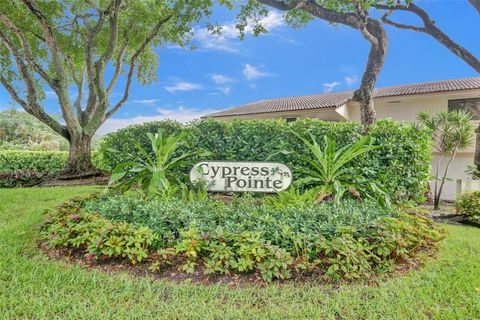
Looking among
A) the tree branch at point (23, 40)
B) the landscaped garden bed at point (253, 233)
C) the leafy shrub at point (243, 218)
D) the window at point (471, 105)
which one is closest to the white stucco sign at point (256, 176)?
the landscaped garden bed at point (253, 233)

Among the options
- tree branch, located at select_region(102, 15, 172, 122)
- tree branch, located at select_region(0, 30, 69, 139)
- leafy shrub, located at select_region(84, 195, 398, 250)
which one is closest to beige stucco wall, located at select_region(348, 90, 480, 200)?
tree branch, located at select_region(102, 15, 172, 122)

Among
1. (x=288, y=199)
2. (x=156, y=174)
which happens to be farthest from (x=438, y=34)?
(x=156, y=174)

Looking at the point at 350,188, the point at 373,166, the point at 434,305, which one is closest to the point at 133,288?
the point at 434,305

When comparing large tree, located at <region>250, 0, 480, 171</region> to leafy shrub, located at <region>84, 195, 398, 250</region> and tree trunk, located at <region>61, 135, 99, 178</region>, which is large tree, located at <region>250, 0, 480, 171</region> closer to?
leafy shrub, located at <region>84, 195, 398, 250</region>

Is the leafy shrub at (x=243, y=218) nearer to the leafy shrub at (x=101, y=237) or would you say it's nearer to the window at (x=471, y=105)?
the leafy shrub at (x=101, y=237)

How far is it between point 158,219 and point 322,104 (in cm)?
1369

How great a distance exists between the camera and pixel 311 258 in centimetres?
282

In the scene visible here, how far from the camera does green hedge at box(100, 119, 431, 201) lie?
553 centimetres

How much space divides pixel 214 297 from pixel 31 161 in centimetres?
1668

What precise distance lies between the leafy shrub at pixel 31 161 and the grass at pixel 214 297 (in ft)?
46.5

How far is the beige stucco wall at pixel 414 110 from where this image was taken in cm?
1355

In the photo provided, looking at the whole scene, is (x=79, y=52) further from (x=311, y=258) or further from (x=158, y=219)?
(x=311, y=258)

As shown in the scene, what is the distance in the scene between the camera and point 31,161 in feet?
51.6

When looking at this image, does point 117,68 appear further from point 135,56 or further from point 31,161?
point 31,161
